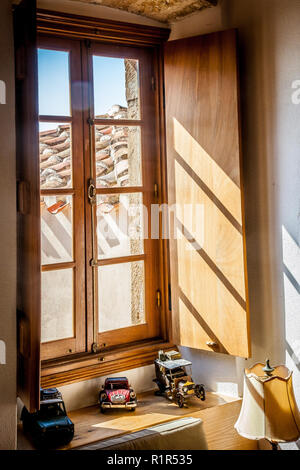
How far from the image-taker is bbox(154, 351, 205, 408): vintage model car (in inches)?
93.3

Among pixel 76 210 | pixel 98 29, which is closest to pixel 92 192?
pixel 76 210

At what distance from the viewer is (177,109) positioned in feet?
8.41

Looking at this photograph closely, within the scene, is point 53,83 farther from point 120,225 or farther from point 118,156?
point 120,225

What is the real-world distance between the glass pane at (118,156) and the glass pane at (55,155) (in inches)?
6.4

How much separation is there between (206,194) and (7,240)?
1019 millimetres

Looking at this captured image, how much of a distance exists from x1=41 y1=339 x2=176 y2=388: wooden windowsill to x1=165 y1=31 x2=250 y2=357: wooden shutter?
17cm

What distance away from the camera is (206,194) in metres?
2.47

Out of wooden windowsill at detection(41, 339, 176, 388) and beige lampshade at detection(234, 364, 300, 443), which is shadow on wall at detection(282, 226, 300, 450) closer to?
beige lampshade at detection(234, 364, 300, 443)

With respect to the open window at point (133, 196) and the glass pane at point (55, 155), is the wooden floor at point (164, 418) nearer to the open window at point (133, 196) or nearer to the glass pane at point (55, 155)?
the open window at point (133, 196)

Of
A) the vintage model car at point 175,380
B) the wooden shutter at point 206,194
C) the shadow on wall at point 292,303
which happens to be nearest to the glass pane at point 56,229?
the wooden shutter at point 206,194

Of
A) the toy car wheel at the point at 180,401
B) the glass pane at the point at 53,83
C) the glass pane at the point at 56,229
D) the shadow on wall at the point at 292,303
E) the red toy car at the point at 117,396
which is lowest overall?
the toy car wheel at the point at 180,401

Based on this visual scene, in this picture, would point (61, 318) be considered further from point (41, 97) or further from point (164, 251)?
point (41, 97)

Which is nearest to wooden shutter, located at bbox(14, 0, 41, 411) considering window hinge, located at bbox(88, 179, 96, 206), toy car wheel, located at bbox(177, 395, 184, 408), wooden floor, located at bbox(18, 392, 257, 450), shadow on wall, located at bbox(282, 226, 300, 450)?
wooden floor, located at bbox(18, 392, 257, 450)

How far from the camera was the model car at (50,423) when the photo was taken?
200 cm
